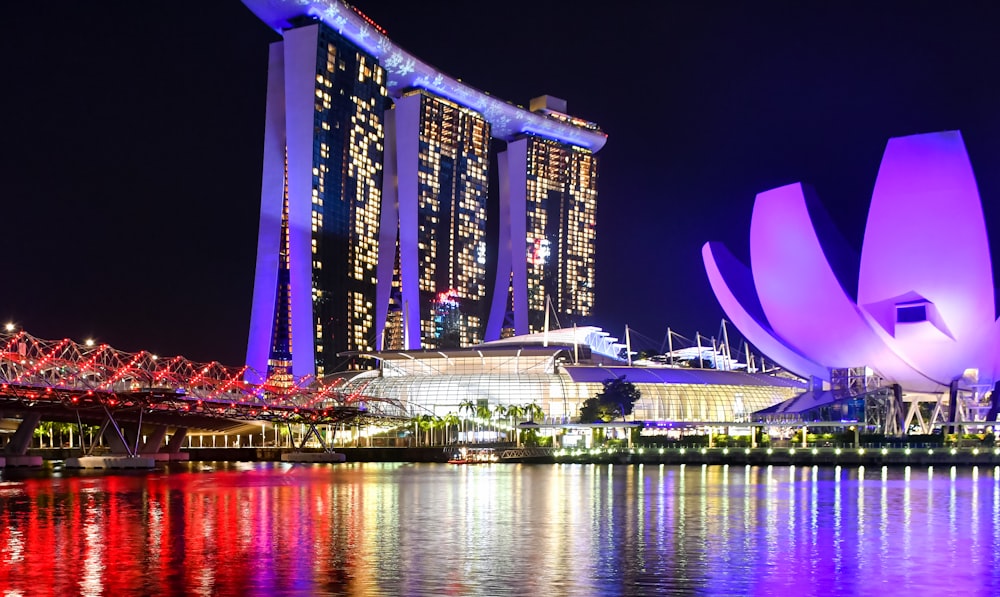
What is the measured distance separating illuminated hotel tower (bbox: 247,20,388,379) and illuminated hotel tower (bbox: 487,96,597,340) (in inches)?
1373

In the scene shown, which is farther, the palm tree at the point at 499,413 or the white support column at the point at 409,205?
the white support column at the point at 409,205

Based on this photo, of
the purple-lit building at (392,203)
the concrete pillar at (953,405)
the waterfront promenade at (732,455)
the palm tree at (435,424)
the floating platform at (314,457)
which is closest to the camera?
the waterfront promenade at (732,455)

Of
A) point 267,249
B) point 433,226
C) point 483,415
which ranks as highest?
point 433,226

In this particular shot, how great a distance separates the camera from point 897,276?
210 feet

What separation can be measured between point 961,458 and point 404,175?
8508 cm

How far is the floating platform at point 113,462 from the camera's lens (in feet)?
210

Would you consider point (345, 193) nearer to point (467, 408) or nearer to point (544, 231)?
point (467, 408)

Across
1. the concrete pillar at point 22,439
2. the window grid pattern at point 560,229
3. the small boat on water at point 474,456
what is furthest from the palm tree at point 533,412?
the window grid pattern at point 560,229

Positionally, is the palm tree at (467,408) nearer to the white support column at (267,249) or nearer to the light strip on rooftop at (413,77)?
the white support column at (267,249)

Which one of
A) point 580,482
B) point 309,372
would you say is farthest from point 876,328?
point 309,372

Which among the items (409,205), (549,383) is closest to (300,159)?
(409,205)

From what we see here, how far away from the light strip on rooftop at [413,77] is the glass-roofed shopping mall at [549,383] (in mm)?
35888

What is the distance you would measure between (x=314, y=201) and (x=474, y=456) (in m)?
51.4

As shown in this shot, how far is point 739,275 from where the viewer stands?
75875 mm
